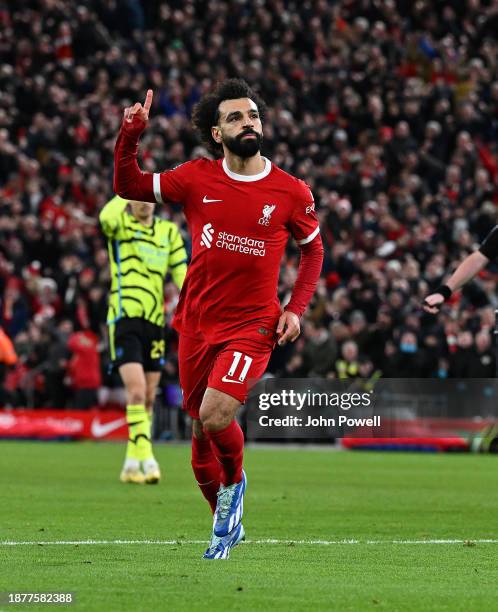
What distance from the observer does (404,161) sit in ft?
101

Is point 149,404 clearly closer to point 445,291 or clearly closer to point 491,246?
point 491,246

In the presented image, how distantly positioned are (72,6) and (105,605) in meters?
27.7

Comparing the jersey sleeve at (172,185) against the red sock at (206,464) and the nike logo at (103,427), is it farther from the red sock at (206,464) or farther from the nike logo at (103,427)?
the nike logo at (103,427)

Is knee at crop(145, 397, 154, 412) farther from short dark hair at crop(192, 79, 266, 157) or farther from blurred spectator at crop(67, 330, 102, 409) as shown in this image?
blurred spectator at crop(67, 330, 102, 409)

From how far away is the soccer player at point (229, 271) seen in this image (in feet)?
28.5

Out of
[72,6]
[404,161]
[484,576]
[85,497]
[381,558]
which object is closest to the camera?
[484,576]

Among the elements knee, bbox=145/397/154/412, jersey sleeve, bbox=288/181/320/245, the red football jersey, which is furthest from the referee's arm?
knee, bbox=145/397/154/412

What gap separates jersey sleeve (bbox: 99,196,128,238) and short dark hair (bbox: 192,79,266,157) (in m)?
5.59

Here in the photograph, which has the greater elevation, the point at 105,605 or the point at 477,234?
the point at 105,605

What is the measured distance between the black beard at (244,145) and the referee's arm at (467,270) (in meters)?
1.64

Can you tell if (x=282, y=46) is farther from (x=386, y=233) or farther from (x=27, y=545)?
(x=27, y=545)

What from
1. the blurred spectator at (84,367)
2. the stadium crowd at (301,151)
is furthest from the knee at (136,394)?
the blurred spectator at (84,367)

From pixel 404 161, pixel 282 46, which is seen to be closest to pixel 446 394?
pixel 404 161

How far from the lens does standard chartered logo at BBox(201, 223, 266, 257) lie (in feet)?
28.9
